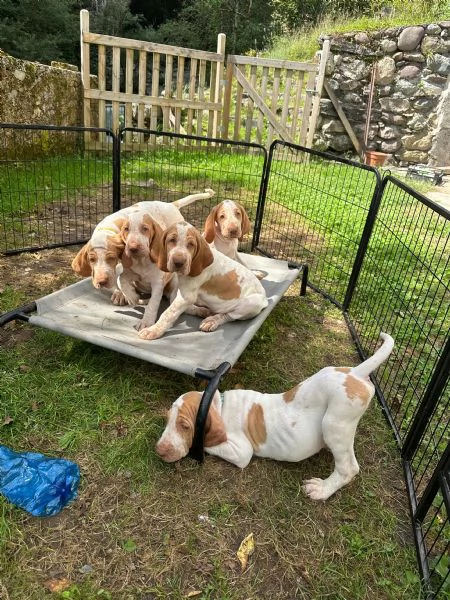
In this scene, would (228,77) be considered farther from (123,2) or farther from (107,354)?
(123,2)

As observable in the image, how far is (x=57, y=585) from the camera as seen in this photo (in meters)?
2.04

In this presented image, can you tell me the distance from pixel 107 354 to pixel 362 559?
7.10 ft

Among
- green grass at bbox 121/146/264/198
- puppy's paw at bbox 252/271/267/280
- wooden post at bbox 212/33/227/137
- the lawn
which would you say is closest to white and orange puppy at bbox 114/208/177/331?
the lawn

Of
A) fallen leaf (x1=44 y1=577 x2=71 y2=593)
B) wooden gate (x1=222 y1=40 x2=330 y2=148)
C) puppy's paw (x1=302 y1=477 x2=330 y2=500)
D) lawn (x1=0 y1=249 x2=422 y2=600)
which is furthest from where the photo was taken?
wooden gate (x1=222 y1=40 x2=330 y2=148)

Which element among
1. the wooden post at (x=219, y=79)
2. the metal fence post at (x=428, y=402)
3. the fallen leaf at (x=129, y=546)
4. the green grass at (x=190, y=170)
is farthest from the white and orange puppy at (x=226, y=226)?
the wooden post at (x=219, y=79)

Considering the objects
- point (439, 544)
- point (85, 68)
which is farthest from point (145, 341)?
point (85, 68)

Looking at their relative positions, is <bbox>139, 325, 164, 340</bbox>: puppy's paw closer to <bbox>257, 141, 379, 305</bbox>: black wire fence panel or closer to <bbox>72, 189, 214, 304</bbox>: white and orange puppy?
<bbox>72, 189, 214, 304</bbox>: white and orange puppy

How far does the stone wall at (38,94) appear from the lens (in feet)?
24.5

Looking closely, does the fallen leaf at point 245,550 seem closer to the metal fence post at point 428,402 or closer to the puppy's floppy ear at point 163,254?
the metal fence post at point 428,402

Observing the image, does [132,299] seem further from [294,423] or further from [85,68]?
[85,68]

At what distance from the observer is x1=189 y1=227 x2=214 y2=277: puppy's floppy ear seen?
303cm

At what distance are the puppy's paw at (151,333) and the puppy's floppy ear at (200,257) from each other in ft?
1.64

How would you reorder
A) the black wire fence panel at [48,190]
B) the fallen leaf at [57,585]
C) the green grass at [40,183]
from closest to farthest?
1. the fallen leaf at [57,585]
2. the black wire fence panel at [48,190]
3. the green grass at [40,183]

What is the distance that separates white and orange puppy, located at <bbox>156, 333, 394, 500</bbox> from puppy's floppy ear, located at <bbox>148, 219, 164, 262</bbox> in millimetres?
939
